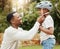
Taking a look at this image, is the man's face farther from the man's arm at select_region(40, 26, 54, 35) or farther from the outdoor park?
the outdoor park

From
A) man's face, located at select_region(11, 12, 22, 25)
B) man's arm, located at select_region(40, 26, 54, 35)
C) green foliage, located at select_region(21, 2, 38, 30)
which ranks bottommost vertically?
green foliage, located at select_region(21, 2, 38, 30)

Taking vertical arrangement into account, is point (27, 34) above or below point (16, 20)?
below

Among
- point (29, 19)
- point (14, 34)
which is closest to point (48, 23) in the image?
point (14, 34)

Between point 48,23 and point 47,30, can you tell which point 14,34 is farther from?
point 48,23

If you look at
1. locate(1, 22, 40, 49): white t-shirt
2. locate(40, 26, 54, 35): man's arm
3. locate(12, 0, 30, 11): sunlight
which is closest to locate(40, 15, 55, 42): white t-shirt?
locate(40, 26, 54, 35): man's arm

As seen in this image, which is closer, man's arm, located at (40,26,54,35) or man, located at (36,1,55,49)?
man's arm, located at (40,26,54,35)

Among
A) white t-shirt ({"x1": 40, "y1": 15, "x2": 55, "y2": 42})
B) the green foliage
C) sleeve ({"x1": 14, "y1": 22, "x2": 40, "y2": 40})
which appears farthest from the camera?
the green foliage

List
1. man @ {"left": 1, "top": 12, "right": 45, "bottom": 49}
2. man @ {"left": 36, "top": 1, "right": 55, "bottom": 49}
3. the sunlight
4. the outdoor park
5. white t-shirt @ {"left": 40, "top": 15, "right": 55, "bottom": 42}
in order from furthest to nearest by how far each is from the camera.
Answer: the sunlight < the outdoor park < white t-shirt @ {"left": 40, "top": 15, "right": 55, "bottom": 42} < man @ {"left": 36, "top": 1, "right": 55, "bottom": 49} < man @ {"left": 1, "top": 12, "right": 45, "bottom": 49}

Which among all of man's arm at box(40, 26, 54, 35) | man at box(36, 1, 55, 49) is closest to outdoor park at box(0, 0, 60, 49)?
man at box(36, 1, 55, 49)

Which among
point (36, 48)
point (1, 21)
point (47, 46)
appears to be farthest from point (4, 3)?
point (47, 46)

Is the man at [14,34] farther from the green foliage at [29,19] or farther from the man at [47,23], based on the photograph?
the green foliage at [29,19]

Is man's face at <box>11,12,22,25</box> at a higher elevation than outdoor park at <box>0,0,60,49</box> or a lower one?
higher

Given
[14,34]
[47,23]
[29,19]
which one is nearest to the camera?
[14,34]

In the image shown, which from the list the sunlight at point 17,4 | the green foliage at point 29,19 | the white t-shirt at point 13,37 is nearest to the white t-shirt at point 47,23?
the white t-shirt at point 13,37
